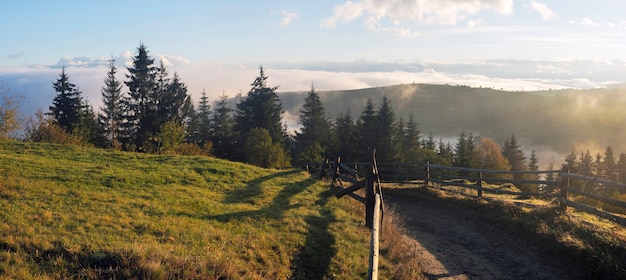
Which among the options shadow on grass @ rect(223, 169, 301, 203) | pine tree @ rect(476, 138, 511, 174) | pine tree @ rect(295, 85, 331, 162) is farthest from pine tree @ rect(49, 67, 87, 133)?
pine tree @ rect(476, 138, 511, 174)

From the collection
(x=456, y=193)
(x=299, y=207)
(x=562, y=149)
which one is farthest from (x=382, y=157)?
(x=562, y=149)

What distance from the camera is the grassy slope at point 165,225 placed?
6301 millimetres

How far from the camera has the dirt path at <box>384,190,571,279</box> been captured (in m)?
10.1

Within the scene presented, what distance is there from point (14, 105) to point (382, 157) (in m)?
42.4

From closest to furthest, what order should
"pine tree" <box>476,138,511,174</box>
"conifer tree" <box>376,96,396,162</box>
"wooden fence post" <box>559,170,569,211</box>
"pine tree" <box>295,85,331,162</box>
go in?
"wooden fence post" <box>559,170,569,211</box>
"conifer tree" <box>376,96,396,162</box>
"pine tree" <box>295,85,331,162</box>
"pine tree" <box>476,138,511,174</box>

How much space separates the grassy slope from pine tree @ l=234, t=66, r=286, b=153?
4074 cm

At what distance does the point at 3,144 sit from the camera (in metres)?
19.9

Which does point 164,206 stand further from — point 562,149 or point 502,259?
point 562,149

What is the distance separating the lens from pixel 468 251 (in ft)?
39.3

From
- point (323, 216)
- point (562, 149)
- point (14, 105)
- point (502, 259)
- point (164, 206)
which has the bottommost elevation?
point (562, 149)

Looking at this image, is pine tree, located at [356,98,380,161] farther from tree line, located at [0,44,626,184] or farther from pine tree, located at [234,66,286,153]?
pine tree, located at [234,66,286,153]

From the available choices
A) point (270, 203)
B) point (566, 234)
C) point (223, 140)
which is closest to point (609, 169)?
point (223, 140)

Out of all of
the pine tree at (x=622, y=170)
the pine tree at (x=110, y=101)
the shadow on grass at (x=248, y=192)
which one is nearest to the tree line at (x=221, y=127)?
the pine tree at (x=110, y=101)

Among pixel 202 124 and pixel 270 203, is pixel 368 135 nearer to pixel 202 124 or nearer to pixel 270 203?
pixel 202 124
